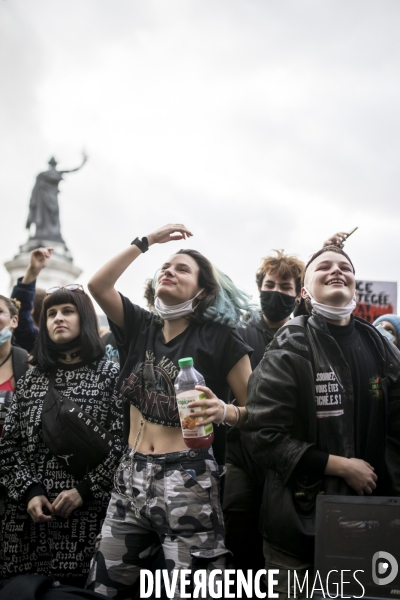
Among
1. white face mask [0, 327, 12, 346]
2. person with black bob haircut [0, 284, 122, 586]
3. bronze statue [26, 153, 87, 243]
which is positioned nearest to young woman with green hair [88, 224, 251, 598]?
person with black bob haircut [0, 284, 122, 586]

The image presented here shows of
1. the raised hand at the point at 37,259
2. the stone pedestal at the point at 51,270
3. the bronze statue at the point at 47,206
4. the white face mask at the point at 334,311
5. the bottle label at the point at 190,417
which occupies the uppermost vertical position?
the bronze statue at the point at 47,206

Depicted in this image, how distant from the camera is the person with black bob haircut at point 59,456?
2738 millimetres

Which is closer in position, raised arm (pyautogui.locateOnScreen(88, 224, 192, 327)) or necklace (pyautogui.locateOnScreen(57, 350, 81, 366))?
raised arm (pyautogui.locateOnScreen(88, 224, 192, 327))

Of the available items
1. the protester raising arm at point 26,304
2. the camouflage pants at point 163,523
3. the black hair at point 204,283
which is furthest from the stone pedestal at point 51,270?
the camouflage pants at point 163,523

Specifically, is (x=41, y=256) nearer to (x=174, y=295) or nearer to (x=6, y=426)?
(x=6, y=426)

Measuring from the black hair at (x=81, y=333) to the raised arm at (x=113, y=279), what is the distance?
41cm

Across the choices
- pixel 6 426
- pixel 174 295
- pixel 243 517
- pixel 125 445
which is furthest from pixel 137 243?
pixel 243 517

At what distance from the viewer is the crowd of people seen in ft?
7.52

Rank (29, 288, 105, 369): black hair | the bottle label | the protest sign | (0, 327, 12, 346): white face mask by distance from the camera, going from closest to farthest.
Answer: the bottle label
(29, 288, 105, 369): black hair
(0, 327, 12, 346): white face mask
the protest sign

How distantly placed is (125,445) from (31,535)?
0.69 m

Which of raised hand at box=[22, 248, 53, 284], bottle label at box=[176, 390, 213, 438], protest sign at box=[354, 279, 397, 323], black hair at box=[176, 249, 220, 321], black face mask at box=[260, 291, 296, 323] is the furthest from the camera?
protest sign at box=[354, 279, 397, 323]

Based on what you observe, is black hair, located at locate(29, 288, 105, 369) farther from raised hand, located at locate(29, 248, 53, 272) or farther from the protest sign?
the protest sign

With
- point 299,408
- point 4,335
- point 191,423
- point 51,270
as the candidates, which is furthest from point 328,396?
point 51,270

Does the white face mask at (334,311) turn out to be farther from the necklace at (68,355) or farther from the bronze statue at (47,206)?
the bronze statue at (47,206)
